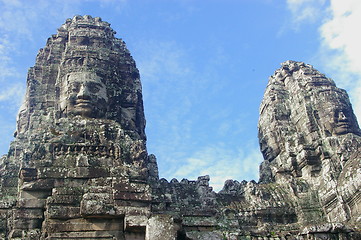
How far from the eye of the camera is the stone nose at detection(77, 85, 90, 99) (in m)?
19.8

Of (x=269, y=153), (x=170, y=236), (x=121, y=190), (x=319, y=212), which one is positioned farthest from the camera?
(x=269, y=153)

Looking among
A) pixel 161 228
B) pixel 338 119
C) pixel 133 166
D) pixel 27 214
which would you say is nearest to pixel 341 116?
pixel 338 119

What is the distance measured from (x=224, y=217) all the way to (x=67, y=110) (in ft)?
25.4

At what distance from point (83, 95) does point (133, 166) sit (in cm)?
464

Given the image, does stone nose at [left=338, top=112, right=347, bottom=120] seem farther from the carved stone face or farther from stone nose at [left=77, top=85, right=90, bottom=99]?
stone nose at [left=77, top=85, right=90, bottom=99]

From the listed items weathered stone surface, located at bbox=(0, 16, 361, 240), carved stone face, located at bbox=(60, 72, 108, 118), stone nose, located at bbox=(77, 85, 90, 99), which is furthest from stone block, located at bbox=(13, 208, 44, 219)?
stone nose, located at bbox=(77, 85, 90, 99)

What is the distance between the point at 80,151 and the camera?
17062 mm

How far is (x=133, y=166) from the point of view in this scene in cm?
1667

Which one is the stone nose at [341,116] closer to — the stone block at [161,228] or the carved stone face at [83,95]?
the carved stone face at [83,95]

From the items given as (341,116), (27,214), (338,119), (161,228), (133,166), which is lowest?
(161,228)

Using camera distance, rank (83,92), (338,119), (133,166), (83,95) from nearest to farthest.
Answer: (133,166), (83,95), (83,92), (338,119)

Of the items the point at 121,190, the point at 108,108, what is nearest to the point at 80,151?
the point at 121,190

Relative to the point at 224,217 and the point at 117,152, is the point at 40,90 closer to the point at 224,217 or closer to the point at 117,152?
the point at 117,152

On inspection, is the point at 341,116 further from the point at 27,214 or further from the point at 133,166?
the point at 27,214
